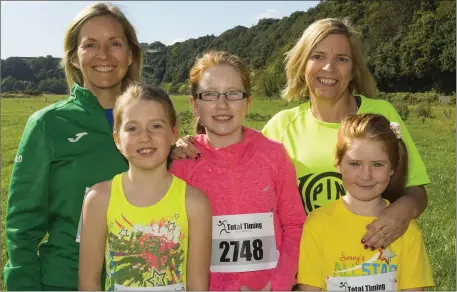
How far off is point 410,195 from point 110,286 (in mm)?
1900

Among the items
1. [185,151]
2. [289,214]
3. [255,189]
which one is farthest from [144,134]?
[289,214]

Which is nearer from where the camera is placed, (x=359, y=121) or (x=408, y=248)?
(x=408, y=248)

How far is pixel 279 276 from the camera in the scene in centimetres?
306

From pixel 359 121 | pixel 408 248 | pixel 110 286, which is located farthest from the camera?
pixel 359 121

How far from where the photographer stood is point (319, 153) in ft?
11.4

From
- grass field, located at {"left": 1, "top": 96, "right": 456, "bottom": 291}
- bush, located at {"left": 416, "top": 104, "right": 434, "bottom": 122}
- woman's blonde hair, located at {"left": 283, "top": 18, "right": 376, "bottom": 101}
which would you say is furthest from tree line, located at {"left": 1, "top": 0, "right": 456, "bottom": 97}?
woman's blonde hair, located at {"left": 283, "top": 18, "right": 376, "bottom": 101}

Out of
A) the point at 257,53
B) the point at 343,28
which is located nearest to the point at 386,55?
the point at 257,53

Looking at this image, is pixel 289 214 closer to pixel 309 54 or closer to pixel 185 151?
pixel 185 151

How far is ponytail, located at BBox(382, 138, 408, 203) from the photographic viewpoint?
320cm

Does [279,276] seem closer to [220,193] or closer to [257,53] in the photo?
[220,193]

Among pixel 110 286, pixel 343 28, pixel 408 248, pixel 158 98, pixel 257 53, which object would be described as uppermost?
pixel 257 53

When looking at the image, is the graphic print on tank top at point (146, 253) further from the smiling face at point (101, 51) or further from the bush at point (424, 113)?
the bush at point (424, 113)

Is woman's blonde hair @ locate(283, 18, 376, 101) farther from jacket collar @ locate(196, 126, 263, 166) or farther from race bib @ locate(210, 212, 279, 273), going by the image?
race bib @ locate(210, 212, 279, 273)

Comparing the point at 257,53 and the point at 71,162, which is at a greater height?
the point at 257,53
